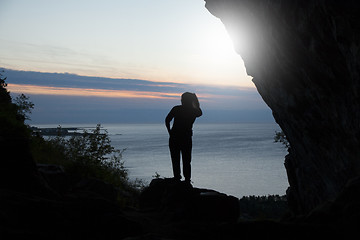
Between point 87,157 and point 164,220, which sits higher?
point 87,157

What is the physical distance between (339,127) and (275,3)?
393cm

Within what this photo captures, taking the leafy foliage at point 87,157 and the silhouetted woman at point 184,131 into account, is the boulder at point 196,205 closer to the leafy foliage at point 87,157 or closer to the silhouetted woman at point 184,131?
the silhouetted woman at point 184,131

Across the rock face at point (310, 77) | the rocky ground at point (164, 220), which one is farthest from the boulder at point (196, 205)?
the rock face at point (310, 77)

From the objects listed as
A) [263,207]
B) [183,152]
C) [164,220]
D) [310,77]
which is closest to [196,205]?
[164,220]

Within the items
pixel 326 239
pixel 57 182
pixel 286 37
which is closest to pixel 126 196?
pixel 57 182

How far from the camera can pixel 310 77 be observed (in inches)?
374

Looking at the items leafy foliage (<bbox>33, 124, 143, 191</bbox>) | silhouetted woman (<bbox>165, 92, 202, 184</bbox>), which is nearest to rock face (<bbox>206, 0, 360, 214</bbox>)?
silhouetted woman (<bbox>165, 92, 202, 184</bbox>)

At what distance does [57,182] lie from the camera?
12828mm

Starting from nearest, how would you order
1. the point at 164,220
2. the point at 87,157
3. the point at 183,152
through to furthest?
the point at 164,220, the point at 183,152, the point at 87,157

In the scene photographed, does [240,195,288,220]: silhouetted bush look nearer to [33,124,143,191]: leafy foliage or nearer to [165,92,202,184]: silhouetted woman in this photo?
[33,124,143,191]: leafy foliage

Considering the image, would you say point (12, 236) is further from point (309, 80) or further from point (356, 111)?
point (309, 80)

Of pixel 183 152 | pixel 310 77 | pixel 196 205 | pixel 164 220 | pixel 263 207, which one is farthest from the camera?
pixel 263 207

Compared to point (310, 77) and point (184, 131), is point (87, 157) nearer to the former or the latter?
point (184, 131)

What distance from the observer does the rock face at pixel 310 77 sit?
7.40m
